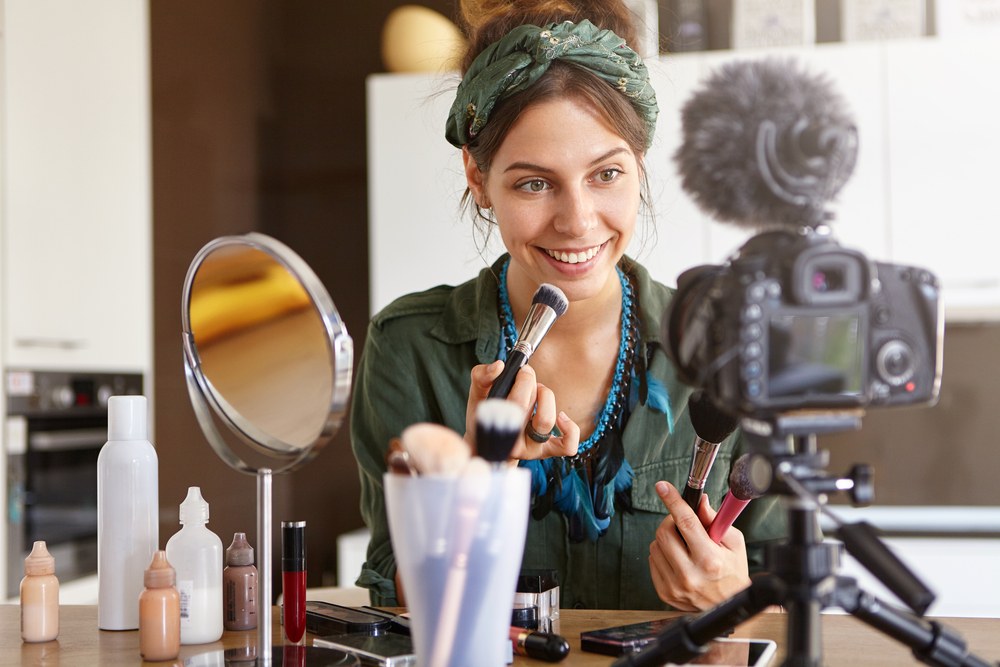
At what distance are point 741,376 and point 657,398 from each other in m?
0.79

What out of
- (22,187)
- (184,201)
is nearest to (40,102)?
(22,187)

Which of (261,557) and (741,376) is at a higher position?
(741,376)

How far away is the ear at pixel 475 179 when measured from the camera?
137 centimetres

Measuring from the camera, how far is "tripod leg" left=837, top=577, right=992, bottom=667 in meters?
0.64

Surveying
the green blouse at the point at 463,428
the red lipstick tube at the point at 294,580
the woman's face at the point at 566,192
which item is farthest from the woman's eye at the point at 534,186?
the red lipstick tube at the point at 294,580

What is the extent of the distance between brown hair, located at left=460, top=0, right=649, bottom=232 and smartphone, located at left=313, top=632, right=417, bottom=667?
645mm

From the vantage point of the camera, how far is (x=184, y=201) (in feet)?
9.00

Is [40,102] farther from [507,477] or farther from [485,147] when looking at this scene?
[507,477]

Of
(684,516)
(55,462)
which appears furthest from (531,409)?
(55,462)

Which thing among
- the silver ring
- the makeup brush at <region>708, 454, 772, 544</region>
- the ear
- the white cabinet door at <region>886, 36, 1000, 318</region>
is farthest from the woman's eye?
the white cabinet door at <region>886, 36, 1000, 318</region>

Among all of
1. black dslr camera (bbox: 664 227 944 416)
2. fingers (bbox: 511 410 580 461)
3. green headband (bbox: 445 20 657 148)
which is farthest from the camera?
green headband (bbox: 445 20 657 148)

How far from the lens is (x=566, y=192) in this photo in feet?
4.07

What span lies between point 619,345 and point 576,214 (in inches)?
10.5

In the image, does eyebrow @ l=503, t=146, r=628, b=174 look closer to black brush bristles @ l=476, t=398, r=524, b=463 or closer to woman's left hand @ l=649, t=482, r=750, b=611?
woman's left hand @ l=649, t=482, r=750, b=611
